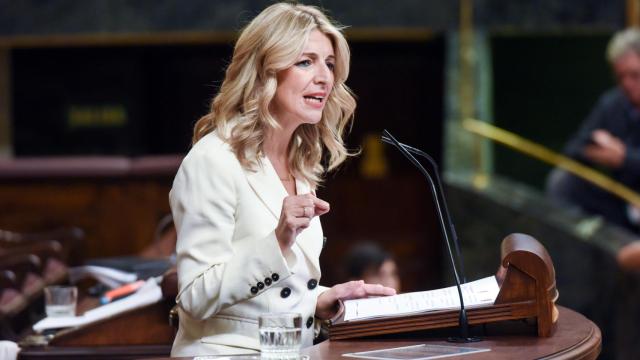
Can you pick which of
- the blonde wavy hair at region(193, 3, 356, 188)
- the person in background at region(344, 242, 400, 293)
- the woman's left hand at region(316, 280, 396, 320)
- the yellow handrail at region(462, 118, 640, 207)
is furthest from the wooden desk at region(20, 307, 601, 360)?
the yellow handrail at region(462, 118, 640, 207)

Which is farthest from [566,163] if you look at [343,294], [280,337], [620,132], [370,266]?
[280,337]

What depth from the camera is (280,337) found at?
2.48 metres

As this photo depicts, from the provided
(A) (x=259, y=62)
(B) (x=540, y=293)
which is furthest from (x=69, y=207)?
(B) (x=540, y=293)

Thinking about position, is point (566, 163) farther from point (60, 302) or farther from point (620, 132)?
point (60, 302)

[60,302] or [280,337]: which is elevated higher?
[280,337]

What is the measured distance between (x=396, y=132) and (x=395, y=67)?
59 centimetres

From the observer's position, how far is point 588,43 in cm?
1116

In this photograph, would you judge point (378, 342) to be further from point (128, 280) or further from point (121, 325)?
point (128, 280)

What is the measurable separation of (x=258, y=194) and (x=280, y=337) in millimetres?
559

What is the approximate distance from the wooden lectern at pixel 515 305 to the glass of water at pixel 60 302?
4.83 feet

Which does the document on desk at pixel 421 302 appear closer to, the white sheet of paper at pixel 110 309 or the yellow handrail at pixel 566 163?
the white sheet of paper at pixel 110 309

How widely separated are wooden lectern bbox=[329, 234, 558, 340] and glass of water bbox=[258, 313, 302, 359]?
0.33 metres

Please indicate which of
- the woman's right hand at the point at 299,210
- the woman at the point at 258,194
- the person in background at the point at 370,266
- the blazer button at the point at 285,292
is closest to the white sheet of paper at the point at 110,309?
the woman at the point at 258,194

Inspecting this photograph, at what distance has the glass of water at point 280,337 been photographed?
2484 millimetres
